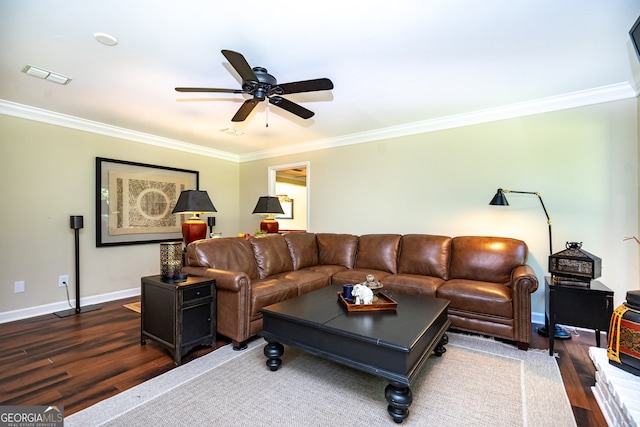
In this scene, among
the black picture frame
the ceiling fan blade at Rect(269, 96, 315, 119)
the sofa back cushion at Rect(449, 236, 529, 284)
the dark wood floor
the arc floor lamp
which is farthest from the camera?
the sofa back cushion at Rect(449, 236, 529, 284)

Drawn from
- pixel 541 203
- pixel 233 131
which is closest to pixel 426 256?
pixel 541 203

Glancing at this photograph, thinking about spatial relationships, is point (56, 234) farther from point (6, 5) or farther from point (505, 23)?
point (505, 23)

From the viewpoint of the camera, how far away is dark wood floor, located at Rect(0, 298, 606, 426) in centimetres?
193

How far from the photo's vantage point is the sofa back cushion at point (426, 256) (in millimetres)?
3510

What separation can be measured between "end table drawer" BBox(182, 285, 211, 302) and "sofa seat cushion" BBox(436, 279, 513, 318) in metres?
2.23

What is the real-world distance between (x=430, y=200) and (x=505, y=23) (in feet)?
7.75

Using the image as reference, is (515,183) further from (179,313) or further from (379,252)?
(179,313)

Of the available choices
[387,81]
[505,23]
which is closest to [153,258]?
[387,81]

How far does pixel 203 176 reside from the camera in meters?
5.47

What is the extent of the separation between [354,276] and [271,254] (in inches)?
41.1

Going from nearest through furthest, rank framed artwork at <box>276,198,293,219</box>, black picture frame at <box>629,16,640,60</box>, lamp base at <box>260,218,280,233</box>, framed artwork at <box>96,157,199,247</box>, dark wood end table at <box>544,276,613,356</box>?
black picture frame at <box>629,16,640,60</box>, dark wood end table at <box>544,276,613,356</box>, framed artwork at <box>96,157,199,247</box>, lamp base at <box>260,218,280,233</box>, framed artwork at <box>276,198,293,219</box>

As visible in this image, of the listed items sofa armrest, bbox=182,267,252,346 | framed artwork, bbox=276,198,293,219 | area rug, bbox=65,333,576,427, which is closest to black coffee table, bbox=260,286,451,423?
area rug, bbox=65,333,576,427

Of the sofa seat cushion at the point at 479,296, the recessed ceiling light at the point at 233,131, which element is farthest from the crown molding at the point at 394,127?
the sofa seat cushion at the point at 479,296

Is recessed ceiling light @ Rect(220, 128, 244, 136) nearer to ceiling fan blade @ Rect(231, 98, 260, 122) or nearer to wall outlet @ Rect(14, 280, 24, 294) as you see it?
ceiling fan blade @ Rect(231, 98, 260, 122)
